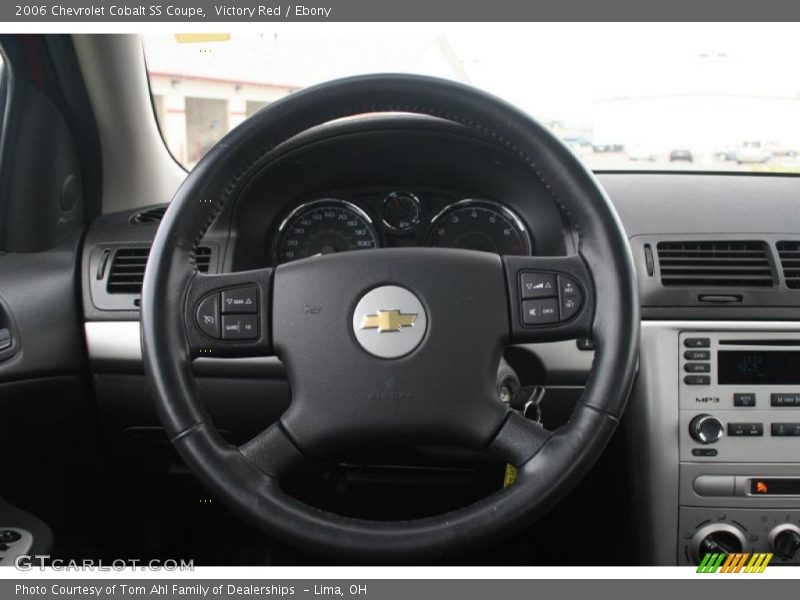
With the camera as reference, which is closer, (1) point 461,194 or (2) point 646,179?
(1) point 461,194

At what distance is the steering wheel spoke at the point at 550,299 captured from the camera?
131cm

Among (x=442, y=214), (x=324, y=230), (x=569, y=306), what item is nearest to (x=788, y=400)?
(x=569, y=306)

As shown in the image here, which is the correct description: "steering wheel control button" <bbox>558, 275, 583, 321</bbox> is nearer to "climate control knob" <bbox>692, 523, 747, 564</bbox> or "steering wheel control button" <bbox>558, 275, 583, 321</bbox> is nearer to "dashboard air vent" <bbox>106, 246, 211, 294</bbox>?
"climate control knob" <bbox>692, 523, 747, 564</bbox>

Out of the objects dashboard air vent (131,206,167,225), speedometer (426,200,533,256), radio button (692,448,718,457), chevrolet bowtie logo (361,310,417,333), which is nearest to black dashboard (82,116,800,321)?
speedometer (426,200,533,256)

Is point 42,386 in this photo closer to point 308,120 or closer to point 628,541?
point 308,120

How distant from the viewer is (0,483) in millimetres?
2051

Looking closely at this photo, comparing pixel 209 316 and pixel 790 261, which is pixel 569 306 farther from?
pixel 790 261

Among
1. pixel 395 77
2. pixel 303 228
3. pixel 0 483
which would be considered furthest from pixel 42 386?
pixel 395 77

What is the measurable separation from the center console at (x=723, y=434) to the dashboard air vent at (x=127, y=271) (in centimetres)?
118

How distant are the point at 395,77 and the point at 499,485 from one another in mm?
1112

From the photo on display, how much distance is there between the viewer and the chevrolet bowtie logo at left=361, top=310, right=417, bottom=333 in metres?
1.31

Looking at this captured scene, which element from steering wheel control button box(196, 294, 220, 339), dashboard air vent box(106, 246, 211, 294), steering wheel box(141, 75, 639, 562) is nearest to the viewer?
steering wheel box(141, 75, 639, 562)
